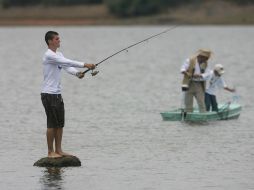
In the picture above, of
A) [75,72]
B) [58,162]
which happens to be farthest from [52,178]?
[75,72]

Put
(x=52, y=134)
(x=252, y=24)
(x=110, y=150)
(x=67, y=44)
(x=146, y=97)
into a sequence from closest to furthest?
(x=52, y=134) → (x=110, y=150) → (x=146, y=97) → (x=67, y=44) → (x=252, y=24)

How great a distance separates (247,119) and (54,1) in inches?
3148

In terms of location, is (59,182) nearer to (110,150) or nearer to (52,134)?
(52,134)

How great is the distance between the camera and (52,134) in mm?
15930

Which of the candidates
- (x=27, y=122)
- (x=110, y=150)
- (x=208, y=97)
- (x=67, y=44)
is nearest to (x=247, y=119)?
(x=208, y=97)

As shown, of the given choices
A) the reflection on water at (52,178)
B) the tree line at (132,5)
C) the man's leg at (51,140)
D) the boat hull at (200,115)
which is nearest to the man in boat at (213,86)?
the boat hull at (200,115)

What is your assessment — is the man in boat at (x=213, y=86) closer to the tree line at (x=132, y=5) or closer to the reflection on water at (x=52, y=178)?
the reflection on water at (x=52, y=178)

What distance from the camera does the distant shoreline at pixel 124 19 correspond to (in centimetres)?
9594

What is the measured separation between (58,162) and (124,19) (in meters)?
88.0

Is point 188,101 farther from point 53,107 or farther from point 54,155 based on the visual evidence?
point 53,107

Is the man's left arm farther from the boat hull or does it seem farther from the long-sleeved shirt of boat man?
the boat hull

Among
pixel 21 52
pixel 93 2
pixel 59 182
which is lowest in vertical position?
pixel 59 182

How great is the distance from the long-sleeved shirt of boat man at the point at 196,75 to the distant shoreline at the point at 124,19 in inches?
2809

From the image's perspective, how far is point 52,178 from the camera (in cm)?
1504
